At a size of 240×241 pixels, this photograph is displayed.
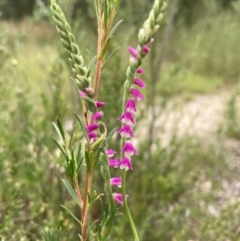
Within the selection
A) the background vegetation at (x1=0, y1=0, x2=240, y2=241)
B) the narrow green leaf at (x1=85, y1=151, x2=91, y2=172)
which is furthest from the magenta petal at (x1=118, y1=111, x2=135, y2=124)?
the background vegetation at (x1=0, y1=0, x2=240, y2=241)

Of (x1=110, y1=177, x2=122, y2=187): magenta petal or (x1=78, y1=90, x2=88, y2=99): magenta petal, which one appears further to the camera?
(x1=110, y1=177, x2=122, y2=187): magenta petal

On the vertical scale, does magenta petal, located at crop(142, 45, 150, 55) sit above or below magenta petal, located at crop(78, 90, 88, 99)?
above

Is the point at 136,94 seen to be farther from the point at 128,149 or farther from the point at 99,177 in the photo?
the point at 99,177

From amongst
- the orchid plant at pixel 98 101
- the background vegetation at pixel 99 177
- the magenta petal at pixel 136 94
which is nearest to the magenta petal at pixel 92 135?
the orchid plant at pixel 98 101

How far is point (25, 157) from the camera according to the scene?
2.27 m

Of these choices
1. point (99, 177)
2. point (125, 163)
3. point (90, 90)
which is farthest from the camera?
Answer: point (99, 177)

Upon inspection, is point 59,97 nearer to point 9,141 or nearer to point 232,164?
point 9,141

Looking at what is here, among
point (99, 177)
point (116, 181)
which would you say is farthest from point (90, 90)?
point (99, 177)

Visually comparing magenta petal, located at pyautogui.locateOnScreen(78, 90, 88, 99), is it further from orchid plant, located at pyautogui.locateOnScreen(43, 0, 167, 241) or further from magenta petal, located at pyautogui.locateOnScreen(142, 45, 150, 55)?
magenta petal, located at pyautogui.locateOnScreen(142, 45, 150, 55)

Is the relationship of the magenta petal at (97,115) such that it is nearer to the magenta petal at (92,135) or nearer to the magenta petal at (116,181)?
the magenta petal at (92,135)

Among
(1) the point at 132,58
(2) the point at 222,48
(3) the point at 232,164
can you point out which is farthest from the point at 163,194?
(2) the point at 222,48

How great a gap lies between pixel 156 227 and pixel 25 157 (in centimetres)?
96

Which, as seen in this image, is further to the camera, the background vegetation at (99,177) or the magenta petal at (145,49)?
the background vegetation at (99,177)

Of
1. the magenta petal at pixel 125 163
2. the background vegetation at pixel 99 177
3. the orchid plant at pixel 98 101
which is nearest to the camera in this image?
the orchid plant at pixel 98 101
